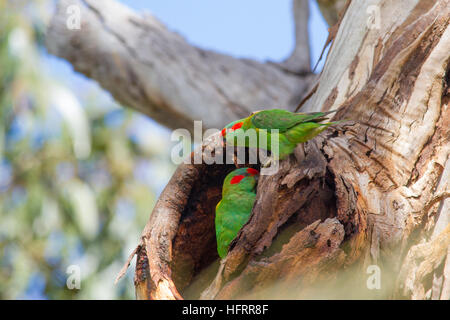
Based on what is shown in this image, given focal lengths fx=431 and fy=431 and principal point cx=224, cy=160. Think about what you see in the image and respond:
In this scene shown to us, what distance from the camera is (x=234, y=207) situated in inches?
81.1

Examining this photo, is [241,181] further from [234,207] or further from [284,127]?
[284,127]

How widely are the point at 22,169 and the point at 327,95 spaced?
3874 mm

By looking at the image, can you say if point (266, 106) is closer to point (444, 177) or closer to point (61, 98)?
point (444, 177)

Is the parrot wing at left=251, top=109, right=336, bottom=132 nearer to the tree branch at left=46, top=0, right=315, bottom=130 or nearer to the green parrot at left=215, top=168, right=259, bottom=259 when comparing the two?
the green parrot at left=215, top=168, right=259, bottom=259

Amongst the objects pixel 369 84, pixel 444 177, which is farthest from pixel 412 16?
pixel 444 177

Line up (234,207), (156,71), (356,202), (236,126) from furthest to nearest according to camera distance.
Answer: (156,71)
(236,126)
(234,207)
(356,202)

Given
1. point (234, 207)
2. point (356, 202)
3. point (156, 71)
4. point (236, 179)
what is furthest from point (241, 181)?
point (156, 71)

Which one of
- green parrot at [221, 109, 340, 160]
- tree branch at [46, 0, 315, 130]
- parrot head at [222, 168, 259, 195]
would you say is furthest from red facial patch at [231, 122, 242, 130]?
tree branch at [46, 0, 315, 130]

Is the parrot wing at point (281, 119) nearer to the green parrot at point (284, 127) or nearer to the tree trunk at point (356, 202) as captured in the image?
the green parrot at point (284, 127)

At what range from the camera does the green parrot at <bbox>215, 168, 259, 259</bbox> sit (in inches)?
78.9

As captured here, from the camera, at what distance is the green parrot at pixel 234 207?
78.9 inches

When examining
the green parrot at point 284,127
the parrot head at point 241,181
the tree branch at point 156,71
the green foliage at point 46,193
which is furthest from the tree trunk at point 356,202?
the green foliage at point 46,193

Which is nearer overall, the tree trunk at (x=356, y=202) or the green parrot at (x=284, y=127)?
the tree trunk at (x=356, y=202)

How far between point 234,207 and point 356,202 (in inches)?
24.6
